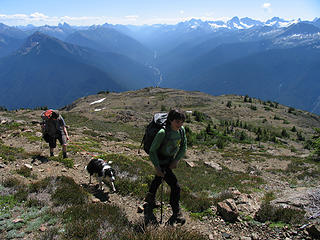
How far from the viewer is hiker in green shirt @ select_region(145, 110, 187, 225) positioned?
14.8 ft

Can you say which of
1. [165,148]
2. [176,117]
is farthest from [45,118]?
[176,117]

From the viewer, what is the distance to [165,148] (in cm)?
481

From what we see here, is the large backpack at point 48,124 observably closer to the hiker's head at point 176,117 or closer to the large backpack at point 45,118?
the large backpack at point 45,118

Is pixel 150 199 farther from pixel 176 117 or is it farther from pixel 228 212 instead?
pixel 176 117

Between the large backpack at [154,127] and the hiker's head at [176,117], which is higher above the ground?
the hiker's head at [176,117]

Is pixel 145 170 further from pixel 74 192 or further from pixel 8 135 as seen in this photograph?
pixel 8 135

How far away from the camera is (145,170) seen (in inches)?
381

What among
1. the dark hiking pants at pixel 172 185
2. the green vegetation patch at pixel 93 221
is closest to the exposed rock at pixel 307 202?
the dark hiking pants at pixel 172 185

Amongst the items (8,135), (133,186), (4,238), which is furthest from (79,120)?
(4,238)

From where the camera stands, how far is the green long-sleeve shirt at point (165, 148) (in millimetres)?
4551

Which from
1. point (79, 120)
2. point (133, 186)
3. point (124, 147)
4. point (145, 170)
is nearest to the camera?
point (133, 186)

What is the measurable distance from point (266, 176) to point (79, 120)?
24.6m

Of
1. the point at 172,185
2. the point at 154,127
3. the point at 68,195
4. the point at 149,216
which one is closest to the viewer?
the point at 154,127

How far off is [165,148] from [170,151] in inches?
7.7
